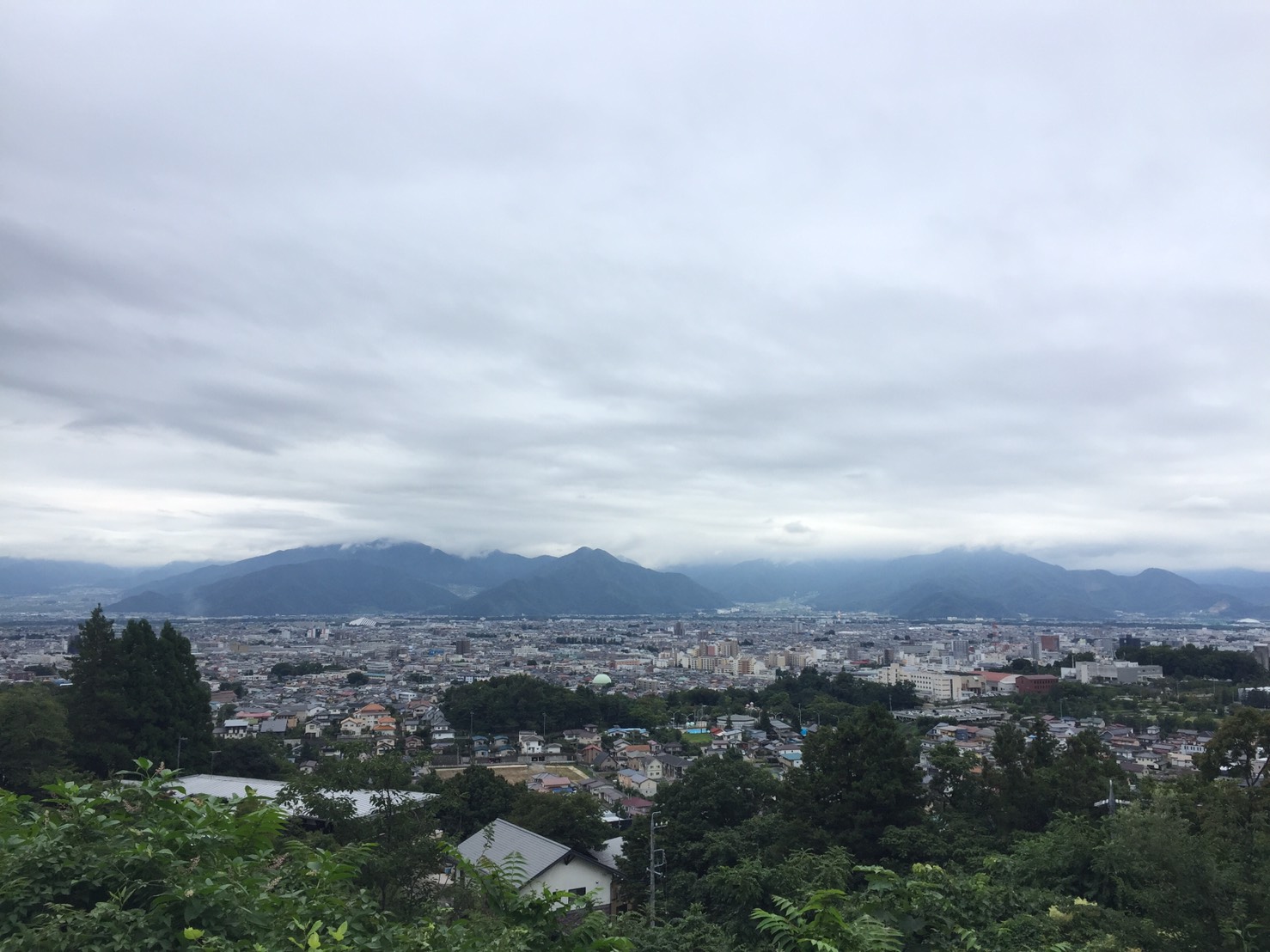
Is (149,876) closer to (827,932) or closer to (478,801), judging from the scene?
(827,932)

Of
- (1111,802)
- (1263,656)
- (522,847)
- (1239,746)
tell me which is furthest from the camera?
(1263,656)

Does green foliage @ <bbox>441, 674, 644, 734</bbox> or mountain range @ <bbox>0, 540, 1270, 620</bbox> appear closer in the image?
green foliage @ <bbox>441, 674, 644, 734</bbox>

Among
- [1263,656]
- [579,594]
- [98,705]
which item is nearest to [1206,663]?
[1263,656]

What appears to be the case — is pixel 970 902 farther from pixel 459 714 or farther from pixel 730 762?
pixel 459 714

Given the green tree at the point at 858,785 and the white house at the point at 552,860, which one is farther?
the white house at the point at 552,860

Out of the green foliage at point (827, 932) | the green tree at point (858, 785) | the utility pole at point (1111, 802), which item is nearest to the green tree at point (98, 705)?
the green tree at point (858, 785)

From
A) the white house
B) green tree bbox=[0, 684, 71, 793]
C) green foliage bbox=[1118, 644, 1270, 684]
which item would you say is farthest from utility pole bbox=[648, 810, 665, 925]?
green foliage bbox=[1118, 644, 1270, 684]

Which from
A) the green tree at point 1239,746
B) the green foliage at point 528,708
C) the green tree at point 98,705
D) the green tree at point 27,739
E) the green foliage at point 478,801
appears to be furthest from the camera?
the green foliage at point 528,708

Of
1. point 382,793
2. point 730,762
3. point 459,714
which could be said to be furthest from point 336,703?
point 382,793

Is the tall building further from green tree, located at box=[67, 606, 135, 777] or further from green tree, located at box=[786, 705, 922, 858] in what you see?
green tree, located at box=[67, 606, 135, 777]

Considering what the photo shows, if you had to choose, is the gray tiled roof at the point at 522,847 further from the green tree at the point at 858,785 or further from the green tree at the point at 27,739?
the green tree at the point at 27,739

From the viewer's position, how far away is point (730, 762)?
12523 mm

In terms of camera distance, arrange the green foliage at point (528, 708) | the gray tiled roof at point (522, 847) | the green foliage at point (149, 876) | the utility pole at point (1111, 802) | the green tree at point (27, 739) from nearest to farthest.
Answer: the green foliage at point (149, 876), the utility pole at point (1111, 802), the gray tiled roof at point (522, 847), the green tree at point (27, 739), the green foliage at point (528, 708)

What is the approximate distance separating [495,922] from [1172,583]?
204 meters
